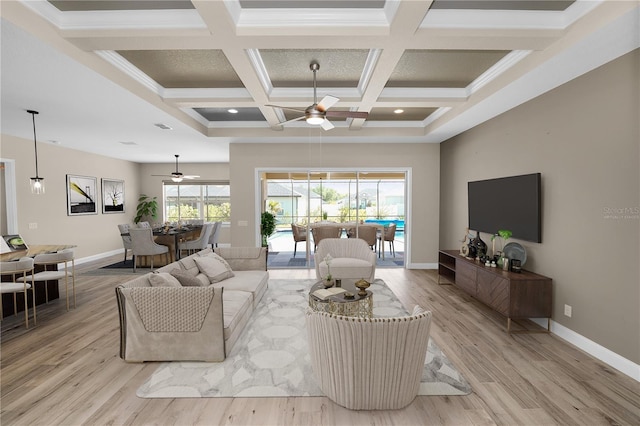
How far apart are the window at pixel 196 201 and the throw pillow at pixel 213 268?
5928 mm

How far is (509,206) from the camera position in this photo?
4.04 meters

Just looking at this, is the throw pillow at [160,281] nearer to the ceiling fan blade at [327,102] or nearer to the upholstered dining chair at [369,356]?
the upholstered dining chair at [369,356]

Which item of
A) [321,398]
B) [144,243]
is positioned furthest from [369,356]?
[144,243]

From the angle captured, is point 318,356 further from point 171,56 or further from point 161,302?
Result: point 171,56

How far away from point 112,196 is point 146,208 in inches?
42.4

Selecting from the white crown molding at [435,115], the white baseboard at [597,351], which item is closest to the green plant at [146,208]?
the white crown molding at [435,115]

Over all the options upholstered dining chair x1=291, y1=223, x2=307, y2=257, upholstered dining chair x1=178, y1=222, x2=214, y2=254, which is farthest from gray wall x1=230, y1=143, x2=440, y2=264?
upholstered dining chair x1=178, y1=222, x2=214, y2=254

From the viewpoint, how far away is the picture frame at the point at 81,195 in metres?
6.97

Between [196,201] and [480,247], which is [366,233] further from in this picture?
[196,201]

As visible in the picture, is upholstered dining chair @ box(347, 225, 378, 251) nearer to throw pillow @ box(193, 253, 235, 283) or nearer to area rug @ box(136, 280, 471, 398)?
throw pillow @ box(193, 253, 235, 283)

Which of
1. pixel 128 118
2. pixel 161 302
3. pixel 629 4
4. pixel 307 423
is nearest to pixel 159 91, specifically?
pixel 128 118

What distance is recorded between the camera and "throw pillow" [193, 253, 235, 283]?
12.8 ft

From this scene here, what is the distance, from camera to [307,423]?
1.99 m

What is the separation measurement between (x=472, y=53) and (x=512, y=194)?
1.97 meters
